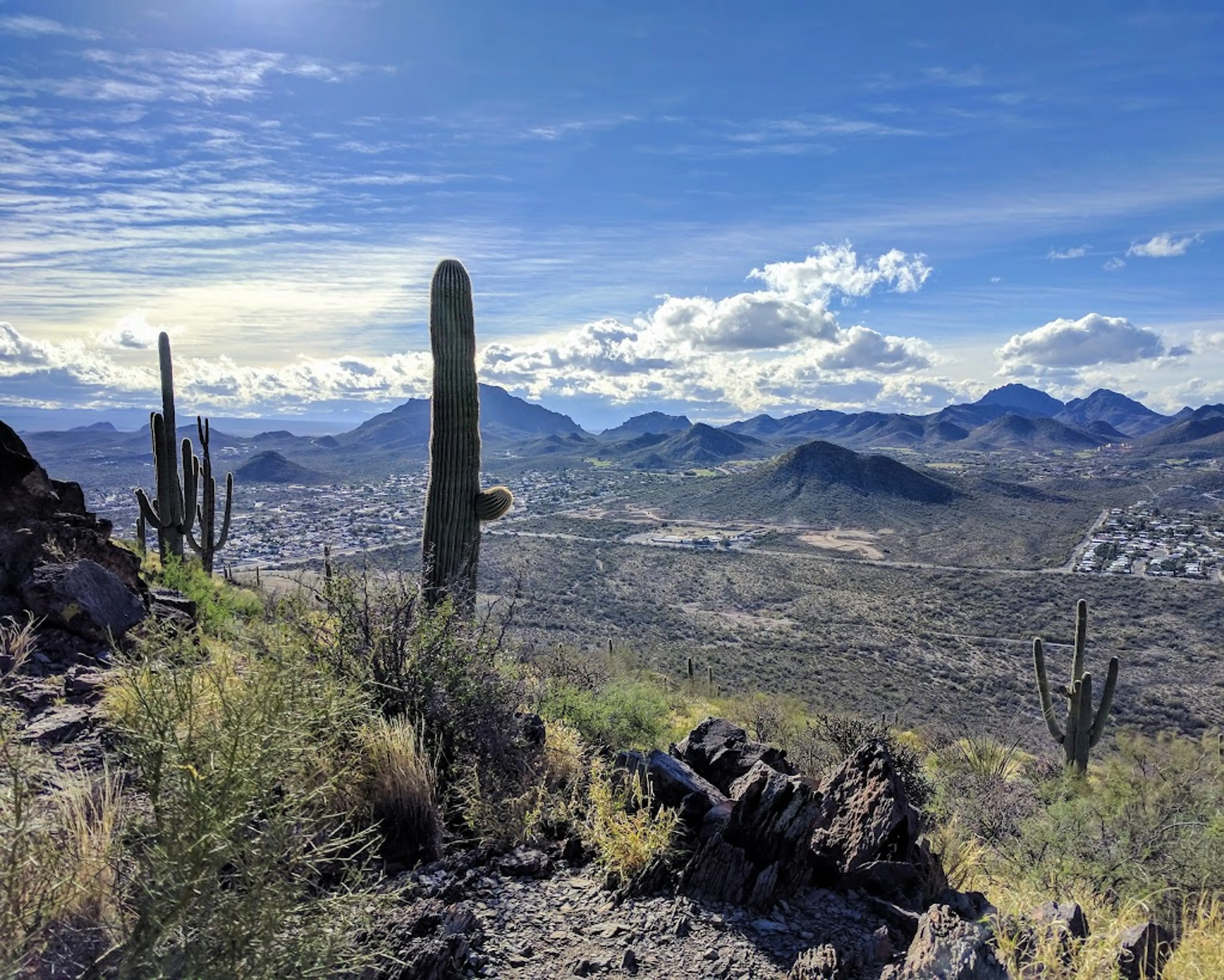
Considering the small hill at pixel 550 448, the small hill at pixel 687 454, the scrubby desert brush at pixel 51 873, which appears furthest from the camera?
the small hill at pixel 550 448

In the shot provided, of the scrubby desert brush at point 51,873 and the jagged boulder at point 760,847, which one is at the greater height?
the scrubby desert brush at point 51,873

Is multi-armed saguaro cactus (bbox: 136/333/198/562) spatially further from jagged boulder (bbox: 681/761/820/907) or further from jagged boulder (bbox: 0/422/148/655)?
jagged boulder (bbox: 681/761/820/907)

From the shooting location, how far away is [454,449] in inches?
351

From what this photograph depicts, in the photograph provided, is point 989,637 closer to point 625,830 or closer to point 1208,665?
point 1208,665

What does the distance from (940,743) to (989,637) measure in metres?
24.8

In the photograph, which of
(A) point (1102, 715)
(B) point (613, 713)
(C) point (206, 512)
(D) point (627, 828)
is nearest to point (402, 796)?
(D) point (627, 828)

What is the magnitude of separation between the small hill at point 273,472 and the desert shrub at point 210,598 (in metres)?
109

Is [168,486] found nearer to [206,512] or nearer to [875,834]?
[206,512]

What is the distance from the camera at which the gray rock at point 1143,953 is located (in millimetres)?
3748

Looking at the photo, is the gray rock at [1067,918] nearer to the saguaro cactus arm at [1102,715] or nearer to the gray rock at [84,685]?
the gray rock at [84,685]

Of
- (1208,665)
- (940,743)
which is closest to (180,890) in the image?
(940,743)

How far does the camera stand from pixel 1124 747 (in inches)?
723

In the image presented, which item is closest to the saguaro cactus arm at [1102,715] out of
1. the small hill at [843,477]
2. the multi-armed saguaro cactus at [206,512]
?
the multi-armed saguaro cactus at [206,512]

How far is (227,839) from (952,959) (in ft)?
9.18
